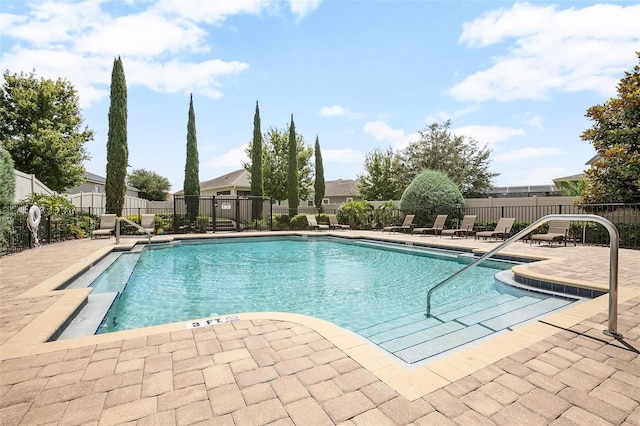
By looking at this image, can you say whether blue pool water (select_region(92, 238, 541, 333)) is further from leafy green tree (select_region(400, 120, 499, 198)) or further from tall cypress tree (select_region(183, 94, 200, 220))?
leafy green tree (select_region(400, 120, 499, 198))

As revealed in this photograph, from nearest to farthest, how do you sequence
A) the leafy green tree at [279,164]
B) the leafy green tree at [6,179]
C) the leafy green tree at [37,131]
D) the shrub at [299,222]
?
the leafy green tree at [6,179] < the shrub at [299,222] < the leafy green tree at [37,131] < the leafy green tree at [279,164]

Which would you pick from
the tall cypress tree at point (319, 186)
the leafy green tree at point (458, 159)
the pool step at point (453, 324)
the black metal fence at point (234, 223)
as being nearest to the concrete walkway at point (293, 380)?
the pool step at point (453, 324)

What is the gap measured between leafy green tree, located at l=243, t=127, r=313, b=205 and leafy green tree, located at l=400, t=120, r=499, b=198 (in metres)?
10.2

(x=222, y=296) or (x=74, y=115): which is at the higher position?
(x=74, y=115)

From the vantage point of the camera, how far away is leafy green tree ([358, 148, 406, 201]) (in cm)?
3328

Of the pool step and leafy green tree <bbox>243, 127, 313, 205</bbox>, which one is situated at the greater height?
leafy green tree <bbox>243, 127, 313, 205</bbox>

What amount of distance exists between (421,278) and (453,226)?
360 inches

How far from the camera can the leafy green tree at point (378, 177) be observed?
3328 cm

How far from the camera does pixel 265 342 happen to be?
283cm

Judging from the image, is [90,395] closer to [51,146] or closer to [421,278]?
[421,278]

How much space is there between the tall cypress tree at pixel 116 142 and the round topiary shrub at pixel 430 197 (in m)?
14.7

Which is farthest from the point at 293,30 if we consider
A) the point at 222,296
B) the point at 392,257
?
the point at 222,296

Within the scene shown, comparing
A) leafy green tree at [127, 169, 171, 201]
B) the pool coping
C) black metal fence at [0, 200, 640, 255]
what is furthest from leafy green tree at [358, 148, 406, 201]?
the pool coping

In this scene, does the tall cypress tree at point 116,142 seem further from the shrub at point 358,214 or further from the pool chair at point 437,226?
the pool chair at point 437,226
